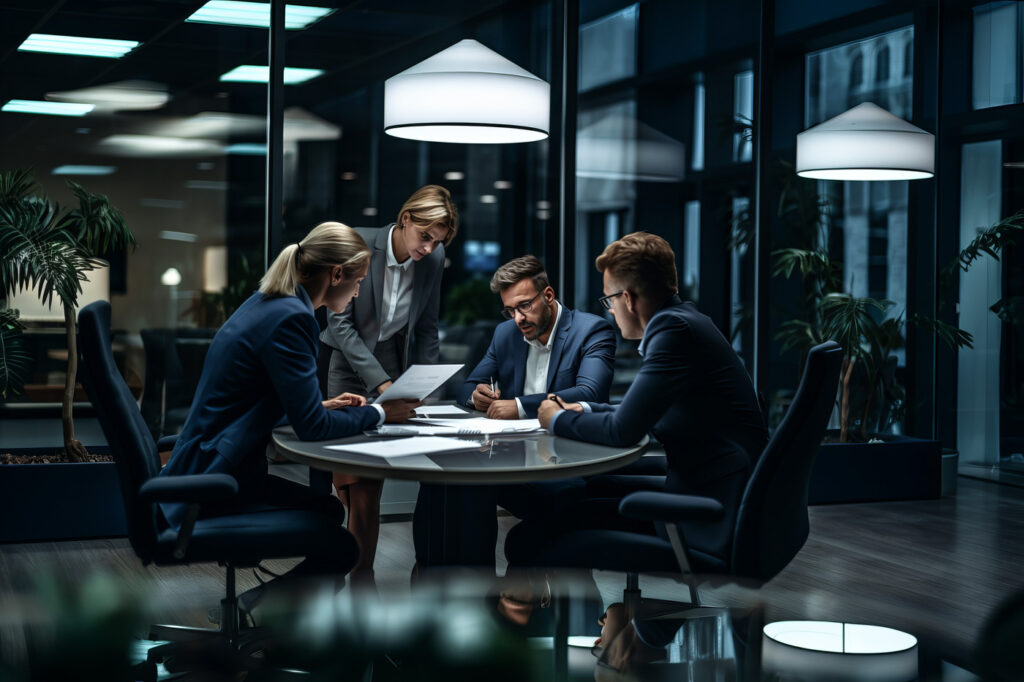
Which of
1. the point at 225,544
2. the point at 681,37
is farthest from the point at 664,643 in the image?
the point at 681,37

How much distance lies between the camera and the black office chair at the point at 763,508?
2439mm

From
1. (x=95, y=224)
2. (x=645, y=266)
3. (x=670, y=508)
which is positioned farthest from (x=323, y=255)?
(x=95, y=224)

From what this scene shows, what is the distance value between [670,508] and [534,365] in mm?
1435

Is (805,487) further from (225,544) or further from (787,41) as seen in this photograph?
(787,41)

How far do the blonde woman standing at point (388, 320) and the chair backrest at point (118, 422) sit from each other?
127 centimetres

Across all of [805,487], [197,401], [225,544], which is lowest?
[225,544]

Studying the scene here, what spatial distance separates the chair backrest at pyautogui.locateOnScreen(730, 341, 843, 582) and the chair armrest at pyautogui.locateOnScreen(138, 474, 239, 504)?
1.30 metres

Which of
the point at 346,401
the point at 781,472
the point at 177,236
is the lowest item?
the point at 781,472

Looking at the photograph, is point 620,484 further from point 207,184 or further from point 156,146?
point 156,146

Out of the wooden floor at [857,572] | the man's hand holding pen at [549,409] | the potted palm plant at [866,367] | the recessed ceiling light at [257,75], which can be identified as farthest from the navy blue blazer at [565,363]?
the potted palm plant at [866,367]

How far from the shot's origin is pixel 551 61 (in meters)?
5.97

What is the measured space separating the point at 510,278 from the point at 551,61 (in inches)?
110

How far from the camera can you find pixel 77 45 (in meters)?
5.05

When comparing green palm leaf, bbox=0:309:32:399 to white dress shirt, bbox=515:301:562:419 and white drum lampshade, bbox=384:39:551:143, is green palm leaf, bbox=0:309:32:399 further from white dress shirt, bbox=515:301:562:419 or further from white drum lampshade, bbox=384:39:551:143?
white dress shirt, bbox=515:301:562:419
